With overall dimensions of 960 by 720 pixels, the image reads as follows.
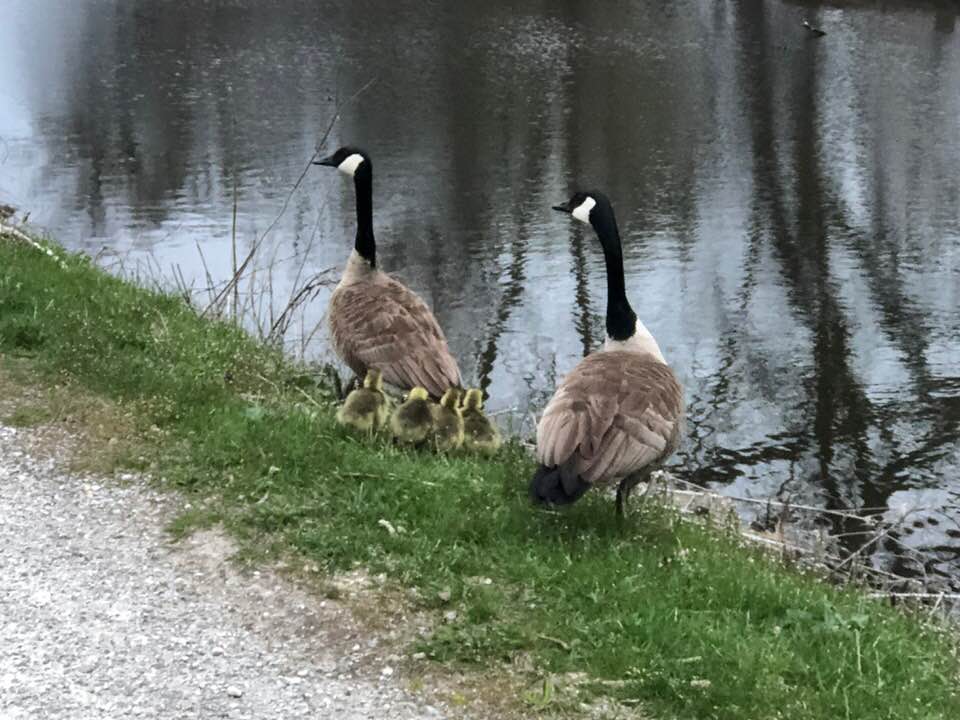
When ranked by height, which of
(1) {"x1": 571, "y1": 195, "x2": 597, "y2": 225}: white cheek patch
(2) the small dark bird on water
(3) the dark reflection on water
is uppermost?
(2) the small dark bird on water

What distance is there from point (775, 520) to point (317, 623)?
203 inches

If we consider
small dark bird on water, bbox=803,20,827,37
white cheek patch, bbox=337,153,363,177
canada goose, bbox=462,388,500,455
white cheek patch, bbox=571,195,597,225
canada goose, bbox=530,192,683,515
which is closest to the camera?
canada goose, bbox=530,192,683,515

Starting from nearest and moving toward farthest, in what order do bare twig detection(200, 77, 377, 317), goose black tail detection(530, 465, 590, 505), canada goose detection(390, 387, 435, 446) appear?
1. goose black tail detection(530, 465, 590, 505)
2. canada goose detection(390, 387, 435, 446)
3. bare twig detection(200, 77, 377, 317)

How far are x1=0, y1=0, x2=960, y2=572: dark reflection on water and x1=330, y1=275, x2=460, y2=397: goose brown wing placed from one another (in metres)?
3.44

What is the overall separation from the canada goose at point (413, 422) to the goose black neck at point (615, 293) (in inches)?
47.5

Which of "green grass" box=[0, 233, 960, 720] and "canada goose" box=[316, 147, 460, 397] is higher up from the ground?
"canada goose" box=[316, 147, 460, 397]

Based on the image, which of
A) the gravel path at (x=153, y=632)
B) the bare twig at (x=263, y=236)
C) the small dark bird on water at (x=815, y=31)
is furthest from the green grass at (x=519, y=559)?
the small dark bird on water at (x=815, y=31)

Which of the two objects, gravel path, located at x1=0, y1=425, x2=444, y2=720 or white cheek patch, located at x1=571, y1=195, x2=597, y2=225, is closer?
gravel path, located at x1=0, y1=425, x2=444, y2=720

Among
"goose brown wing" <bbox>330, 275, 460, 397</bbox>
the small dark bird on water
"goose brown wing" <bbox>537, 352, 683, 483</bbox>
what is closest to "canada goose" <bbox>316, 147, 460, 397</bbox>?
"goose brown wing" <bbox>330, 275, 460, 397</bbox>

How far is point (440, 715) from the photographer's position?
3.80 m

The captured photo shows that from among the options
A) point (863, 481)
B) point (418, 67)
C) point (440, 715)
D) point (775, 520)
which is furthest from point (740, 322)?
point (418, 67)

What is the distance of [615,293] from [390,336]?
57.5 inches

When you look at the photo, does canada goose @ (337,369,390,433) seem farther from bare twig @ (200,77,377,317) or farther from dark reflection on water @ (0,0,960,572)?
dark reflection on water @ (0,0,960,572)

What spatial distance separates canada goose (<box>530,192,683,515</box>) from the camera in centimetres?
Result: 487
